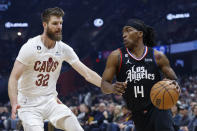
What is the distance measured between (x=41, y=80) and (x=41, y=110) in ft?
1.36

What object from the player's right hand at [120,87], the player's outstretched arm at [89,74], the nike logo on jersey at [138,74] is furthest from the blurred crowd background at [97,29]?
the player's right hand at [120,87]

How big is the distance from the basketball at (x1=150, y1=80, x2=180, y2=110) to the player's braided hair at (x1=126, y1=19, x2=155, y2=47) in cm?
85

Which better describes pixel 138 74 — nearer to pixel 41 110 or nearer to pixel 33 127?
pixel 41 110

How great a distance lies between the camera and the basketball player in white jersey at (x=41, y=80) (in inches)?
191

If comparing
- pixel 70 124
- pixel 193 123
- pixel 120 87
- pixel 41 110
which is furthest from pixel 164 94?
pixel 193 123

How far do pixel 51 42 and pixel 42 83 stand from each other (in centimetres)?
61

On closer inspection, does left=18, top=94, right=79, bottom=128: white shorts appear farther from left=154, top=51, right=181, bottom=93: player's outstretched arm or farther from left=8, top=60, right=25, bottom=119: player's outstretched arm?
left=154, top=51, right=181, bottom=93: player's outstretched arm

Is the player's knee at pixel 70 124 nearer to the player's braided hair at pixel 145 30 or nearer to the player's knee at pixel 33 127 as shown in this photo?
the player's knee at pixel 33 127

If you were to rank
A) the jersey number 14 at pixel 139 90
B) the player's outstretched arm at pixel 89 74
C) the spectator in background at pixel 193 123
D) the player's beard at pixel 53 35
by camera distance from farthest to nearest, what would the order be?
the spectator in background at pixel 193 123
the player's outstretched arm at pixel 89 74
the player's beard at pixel 53 35
the jersey number 14 at pixel 139 90

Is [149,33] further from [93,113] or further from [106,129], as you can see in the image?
[93,113]

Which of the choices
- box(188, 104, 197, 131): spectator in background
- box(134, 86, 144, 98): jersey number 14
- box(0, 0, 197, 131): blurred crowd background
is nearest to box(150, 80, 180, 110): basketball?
box(134, 86, 144, 98): jersey number 14

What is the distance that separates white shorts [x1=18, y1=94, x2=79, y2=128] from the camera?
488 cm

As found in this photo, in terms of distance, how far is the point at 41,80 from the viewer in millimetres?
5066

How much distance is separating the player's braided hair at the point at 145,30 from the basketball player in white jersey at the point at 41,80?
103 cm
